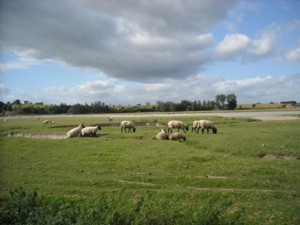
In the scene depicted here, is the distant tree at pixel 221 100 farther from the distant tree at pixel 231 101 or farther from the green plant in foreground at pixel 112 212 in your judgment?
the green plant in foreground at pixel 112 212

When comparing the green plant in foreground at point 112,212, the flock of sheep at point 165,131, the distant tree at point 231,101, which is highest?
the distant tree at point 231,101

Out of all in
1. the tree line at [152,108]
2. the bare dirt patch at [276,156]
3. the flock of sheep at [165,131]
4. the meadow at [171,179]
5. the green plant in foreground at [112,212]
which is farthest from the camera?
the tree line at [152,108]

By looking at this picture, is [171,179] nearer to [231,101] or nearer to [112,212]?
[112,212]

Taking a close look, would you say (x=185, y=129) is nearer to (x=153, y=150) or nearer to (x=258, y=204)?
(x=153, y=150)

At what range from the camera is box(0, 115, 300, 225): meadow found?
11.0 meters

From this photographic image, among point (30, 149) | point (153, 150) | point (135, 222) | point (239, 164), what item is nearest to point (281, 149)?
point (239, 164)

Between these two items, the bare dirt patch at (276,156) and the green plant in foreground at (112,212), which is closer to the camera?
the green plant in foreground at (112,212)

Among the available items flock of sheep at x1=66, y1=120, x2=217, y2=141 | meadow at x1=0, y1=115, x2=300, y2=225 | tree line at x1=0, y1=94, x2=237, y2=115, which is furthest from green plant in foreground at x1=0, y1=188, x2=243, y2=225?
tree line at x1=0, y1=94, x2=237, y2=115

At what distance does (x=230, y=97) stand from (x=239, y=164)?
390 ft

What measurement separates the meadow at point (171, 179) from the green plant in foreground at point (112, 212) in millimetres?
46

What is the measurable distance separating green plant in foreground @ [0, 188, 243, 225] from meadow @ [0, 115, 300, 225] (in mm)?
46

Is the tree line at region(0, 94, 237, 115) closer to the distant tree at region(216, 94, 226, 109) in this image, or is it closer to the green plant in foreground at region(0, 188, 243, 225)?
the distant tree at region(216, 94, 226, 109)

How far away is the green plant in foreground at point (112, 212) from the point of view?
10.2 metres

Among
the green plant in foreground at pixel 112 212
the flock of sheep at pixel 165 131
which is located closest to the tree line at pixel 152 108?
the flock of sheep at pixel 165 131
